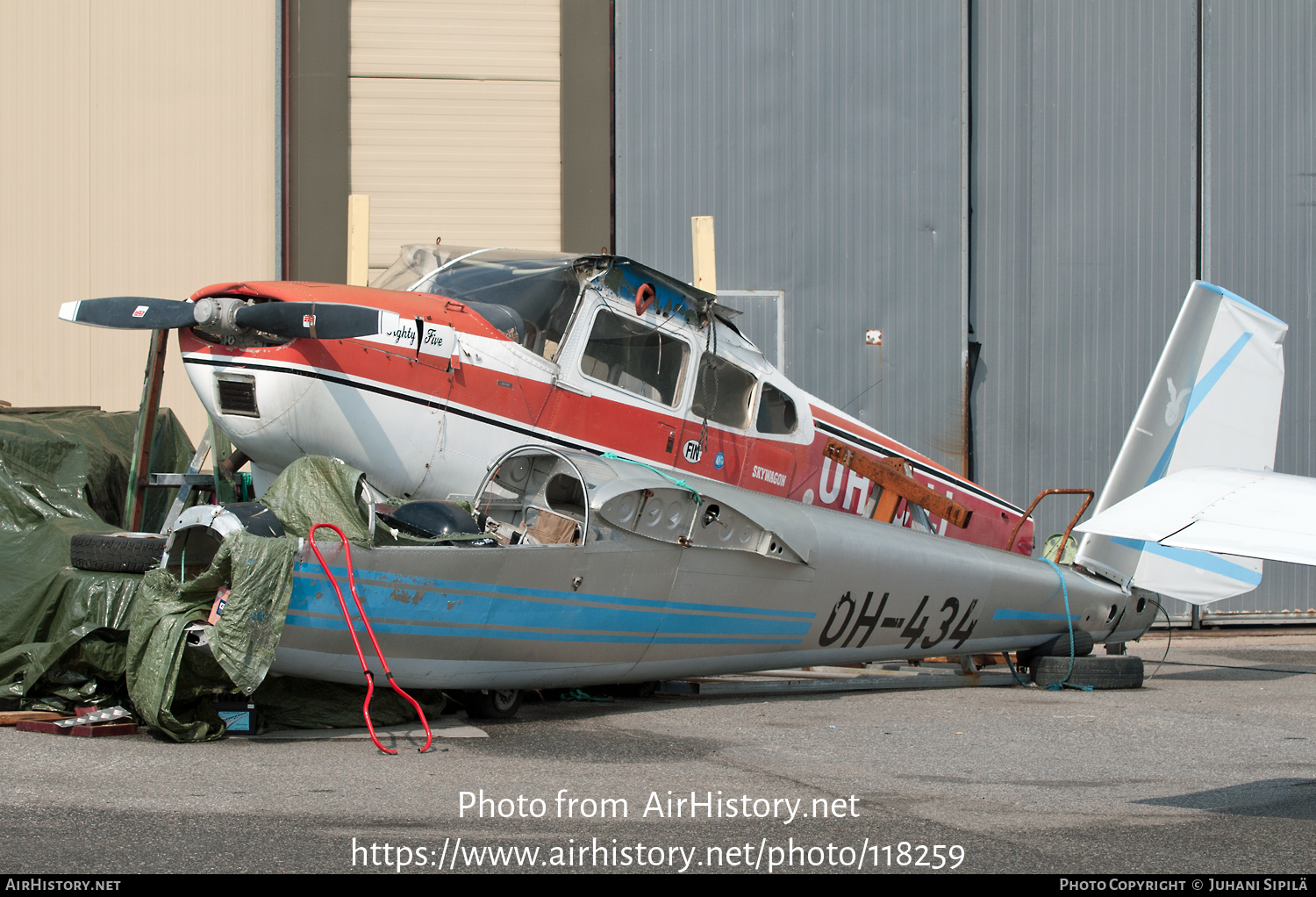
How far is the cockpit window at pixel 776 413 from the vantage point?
30.6 feet

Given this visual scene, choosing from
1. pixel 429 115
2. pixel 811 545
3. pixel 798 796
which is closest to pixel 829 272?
pixel 429 115

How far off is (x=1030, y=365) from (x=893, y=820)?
10802mm

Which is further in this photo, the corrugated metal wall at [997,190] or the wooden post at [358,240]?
the corrugated metal wall at [997,190]

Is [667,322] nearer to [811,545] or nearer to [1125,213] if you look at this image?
[811,545]

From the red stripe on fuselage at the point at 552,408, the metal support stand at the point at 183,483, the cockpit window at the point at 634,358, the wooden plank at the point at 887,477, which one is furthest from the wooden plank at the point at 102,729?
the wooden plank at the point at 887,477

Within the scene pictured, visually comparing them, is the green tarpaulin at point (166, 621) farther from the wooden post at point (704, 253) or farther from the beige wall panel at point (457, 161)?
the beige wall panel at point (457, 161)

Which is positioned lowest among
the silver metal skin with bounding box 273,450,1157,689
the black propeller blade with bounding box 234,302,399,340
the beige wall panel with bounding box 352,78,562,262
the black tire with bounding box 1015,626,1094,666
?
the black tire with bounding box 1015,626,1094,666

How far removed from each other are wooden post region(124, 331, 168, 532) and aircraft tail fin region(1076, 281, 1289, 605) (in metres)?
7.54

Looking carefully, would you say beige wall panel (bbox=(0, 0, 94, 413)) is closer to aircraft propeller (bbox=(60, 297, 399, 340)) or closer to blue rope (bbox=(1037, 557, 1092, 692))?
aircraft propeller (bbox=(60, 297, 399, 340))

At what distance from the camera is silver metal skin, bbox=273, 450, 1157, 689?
672 centimetres

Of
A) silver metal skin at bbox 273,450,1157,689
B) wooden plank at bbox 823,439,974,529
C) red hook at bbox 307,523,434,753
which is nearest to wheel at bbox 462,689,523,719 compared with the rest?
silver metal skin at bbox 273,450,1157,689

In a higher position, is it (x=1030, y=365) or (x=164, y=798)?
(x=1030, y=365)

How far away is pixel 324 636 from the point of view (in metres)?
6.52

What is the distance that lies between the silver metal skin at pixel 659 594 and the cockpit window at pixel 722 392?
84 cm
